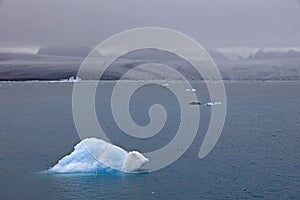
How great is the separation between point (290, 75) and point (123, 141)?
152 meters

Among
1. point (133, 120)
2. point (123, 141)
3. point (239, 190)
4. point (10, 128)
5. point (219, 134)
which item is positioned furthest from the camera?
point (133, 120)

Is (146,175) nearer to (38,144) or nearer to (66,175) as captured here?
(66,175)

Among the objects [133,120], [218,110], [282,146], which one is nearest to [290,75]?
[218,110]

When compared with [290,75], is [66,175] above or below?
below

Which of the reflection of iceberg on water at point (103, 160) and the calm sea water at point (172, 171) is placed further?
the reflection of iceberg on water at point (103, 160)

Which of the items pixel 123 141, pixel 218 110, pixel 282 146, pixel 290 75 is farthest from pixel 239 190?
pixel 290 75

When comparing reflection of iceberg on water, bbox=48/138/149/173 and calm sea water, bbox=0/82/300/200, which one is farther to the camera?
reflection of iceberg on water, bbox=48/138/149/173

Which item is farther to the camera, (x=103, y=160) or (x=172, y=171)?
(x=172, y=171)

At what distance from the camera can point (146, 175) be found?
64.0 feet

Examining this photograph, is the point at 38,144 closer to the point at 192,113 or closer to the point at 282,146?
the point at 282,146

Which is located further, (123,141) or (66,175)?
(123,141)

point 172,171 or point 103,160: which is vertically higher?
point 103,160

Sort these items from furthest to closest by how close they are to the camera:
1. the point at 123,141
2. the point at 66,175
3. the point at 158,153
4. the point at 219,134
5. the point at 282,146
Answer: the point at 219,134
the point at 123,141
the point at 282,146
the point at 158,153
the point at 66,175

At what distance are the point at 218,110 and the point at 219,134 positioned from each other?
64.6 feet
